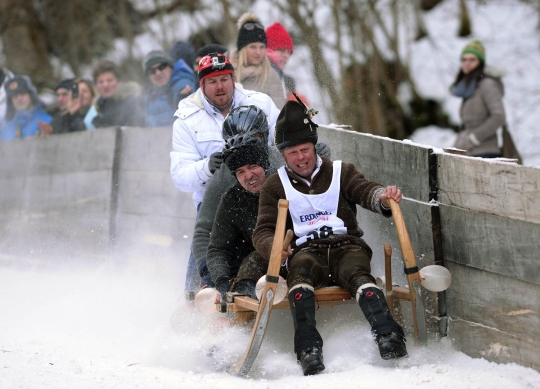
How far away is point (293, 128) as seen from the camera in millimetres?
5156

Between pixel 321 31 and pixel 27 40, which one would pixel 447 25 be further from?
pixel 27 40

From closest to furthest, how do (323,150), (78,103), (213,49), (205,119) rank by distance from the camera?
(323,150) → (205,119) → (213,49) → (78,103)

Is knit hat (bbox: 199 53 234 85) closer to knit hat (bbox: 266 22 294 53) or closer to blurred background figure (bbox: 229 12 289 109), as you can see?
blurred background figure (bbox: 229 12 289 109)

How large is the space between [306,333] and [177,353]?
1019 mm

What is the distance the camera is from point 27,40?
19.4 meters

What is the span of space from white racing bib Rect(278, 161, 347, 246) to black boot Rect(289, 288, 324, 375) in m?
0.42

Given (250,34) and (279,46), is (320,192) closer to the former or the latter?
(250,34)

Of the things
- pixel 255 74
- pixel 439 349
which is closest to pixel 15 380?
pixel 439 349

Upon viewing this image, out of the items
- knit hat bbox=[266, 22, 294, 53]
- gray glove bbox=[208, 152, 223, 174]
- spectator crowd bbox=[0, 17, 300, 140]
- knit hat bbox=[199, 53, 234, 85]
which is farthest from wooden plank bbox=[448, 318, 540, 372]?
knit hat bbox=[266, 22, 294, 53]

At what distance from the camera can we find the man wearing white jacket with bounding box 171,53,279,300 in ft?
20.9

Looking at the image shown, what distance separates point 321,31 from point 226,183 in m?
8.26

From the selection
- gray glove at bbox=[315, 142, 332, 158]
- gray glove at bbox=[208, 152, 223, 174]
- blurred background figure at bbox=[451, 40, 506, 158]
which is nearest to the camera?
gray glove at bbox=[315, 142, 332, 158]

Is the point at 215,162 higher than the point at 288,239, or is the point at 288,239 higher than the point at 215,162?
the point at 215,162

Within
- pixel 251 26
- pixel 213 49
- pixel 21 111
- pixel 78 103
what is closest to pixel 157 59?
pixel 213 49
